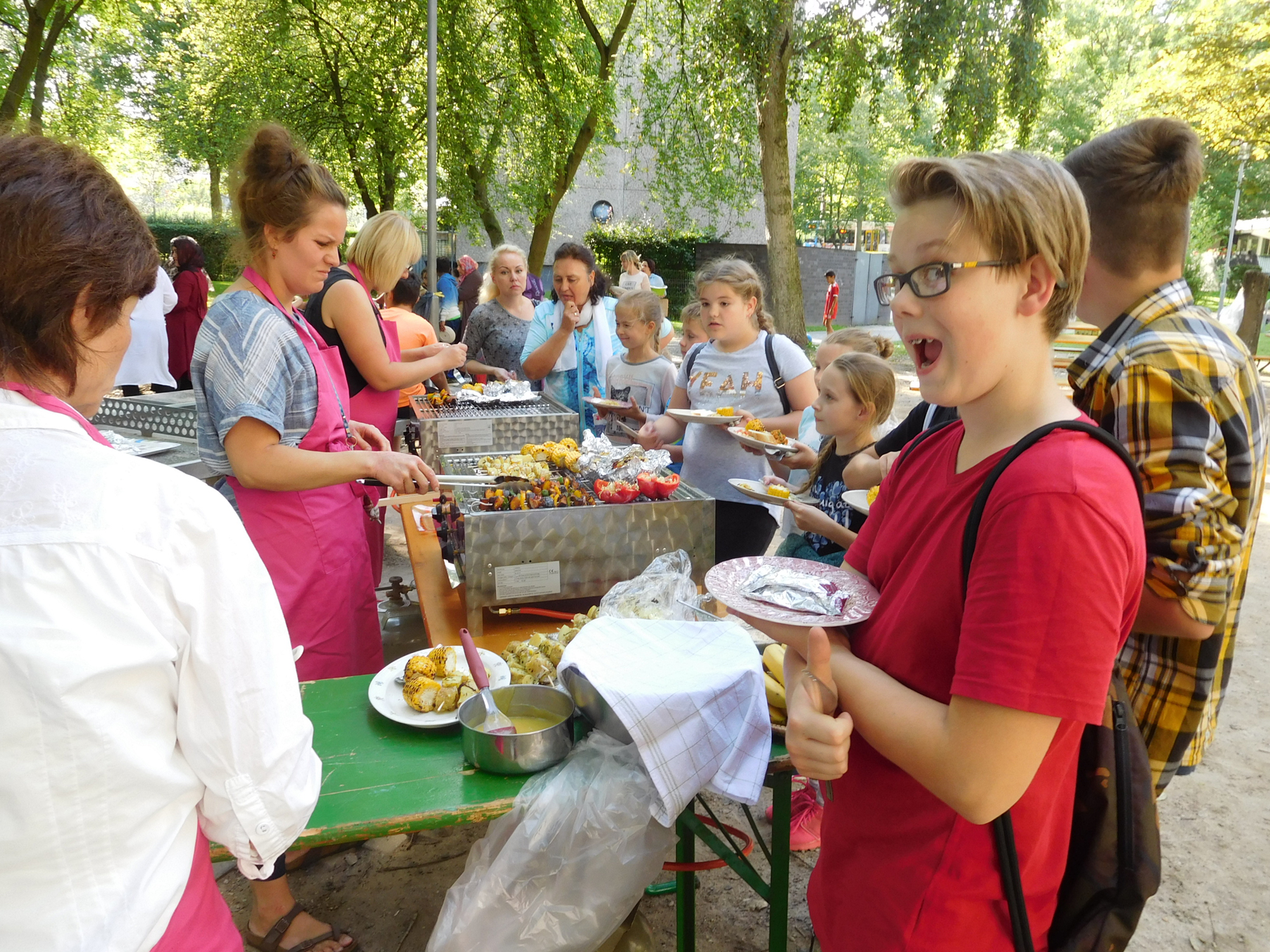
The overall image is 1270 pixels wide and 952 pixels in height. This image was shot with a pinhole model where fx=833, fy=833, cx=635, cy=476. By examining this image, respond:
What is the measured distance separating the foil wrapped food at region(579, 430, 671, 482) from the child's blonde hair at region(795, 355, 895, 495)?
67cm

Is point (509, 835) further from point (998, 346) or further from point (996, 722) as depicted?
point (998, 346)

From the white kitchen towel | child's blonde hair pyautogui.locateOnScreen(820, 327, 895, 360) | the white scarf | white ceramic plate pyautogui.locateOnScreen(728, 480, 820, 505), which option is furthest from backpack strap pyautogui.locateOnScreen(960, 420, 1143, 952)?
the white scarf

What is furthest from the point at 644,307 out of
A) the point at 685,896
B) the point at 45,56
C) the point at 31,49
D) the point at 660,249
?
the point at 660,249

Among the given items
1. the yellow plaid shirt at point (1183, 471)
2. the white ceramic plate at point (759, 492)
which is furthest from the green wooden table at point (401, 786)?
the white ceramic plate at point (759, 492)

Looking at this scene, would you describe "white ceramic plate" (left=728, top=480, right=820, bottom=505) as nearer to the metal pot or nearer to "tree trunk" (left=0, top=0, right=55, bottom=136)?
the metal pot

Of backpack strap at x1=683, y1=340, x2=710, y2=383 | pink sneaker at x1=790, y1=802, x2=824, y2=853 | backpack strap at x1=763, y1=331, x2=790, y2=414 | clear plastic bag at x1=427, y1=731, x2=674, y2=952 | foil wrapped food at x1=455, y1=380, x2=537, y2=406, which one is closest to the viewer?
clear plastic bag at x1=427, y1=731, x2=674, y2=952

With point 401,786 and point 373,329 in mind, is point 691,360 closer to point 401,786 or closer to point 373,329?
point 373,329

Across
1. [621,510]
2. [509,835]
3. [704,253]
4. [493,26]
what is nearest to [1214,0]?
[704,253]

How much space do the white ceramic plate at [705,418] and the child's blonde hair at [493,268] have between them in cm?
258

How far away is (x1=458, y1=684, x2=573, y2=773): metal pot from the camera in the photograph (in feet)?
5.46

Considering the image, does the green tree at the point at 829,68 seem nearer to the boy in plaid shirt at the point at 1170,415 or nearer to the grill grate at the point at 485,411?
the grill grate at the point at 485,411

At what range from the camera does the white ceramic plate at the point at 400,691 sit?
1818 mm

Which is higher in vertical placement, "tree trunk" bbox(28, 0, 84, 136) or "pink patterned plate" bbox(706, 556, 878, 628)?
"tree trunk" bbox(28, 0, 84, 136)

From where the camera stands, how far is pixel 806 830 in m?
2.98
